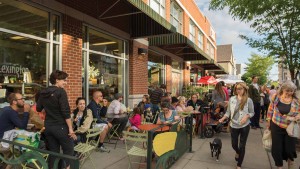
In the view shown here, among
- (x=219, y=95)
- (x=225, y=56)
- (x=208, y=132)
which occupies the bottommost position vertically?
(x=208, y=132)

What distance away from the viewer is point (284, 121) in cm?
411

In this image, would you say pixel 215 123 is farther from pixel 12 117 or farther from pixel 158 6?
pixel 158 6

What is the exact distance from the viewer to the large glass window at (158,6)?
11.5 metres

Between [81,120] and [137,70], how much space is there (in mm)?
4906

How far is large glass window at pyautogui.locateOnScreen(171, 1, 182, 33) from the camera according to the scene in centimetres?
1427

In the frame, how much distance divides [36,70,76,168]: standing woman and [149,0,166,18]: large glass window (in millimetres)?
8623

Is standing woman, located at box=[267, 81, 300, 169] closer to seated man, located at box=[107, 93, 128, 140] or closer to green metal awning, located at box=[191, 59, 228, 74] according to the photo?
seated man, located at box=[107, 93, 128, 140]

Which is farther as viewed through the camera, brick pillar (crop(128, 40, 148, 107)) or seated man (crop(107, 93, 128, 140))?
brick pillar (crop(128, 40, 148, 107))

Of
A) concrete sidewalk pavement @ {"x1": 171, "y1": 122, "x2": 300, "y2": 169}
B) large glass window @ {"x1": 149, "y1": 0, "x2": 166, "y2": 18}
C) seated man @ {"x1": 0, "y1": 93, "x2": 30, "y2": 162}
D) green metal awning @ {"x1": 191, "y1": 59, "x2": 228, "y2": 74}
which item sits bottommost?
concrete sidewalk pavement @ {"x1": 171, "y1": 122, "x2": 300, "y2": 169}

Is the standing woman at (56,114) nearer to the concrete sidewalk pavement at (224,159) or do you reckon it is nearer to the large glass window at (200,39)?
the concrete sidewalk pavement at (224,159)

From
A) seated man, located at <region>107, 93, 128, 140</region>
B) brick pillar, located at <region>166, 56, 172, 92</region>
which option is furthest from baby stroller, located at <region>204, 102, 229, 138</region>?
A: brick pillar, located at <region>166, 56, 172, 92</region>

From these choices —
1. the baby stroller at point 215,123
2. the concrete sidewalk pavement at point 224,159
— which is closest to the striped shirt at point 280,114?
the concrete sidewalk pavement at point 224,159

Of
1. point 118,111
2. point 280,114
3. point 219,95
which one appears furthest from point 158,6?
point 280,114

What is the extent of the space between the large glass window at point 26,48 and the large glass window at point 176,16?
360 inches
